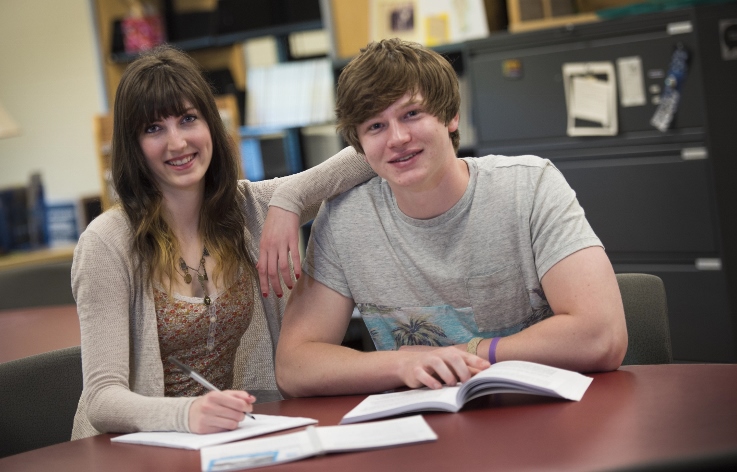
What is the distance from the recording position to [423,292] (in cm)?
177

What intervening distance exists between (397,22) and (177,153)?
249 cm

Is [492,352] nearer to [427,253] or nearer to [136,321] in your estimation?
[427,253]

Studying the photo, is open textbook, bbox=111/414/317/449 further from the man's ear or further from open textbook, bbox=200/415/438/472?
the man's ear

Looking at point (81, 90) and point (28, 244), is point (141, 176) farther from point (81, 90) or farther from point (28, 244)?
point (81, 90)

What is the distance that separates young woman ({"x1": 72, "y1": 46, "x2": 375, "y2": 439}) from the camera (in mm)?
1754

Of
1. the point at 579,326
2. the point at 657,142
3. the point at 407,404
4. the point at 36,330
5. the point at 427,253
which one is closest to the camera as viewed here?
the point at 407,404

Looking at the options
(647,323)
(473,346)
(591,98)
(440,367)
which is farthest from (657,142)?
(440,367)

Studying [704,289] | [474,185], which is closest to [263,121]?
[704,289]

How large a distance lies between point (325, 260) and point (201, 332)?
31cm

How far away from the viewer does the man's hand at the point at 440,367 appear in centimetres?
145

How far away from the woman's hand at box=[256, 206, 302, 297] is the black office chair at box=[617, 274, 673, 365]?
69 cm

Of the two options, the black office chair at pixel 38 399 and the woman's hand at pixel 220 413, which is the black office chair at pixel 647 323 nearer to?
A: the woman's hand at pixel 220 413

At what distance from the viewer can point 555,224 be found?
164 centimetres

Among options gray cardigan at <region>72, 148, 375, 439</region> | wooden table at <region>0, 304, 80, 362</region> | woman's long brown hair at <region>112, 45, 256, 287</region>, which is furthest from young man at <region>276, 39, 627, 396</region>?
wooden table at <region>0, 304, 80, 362</region>
